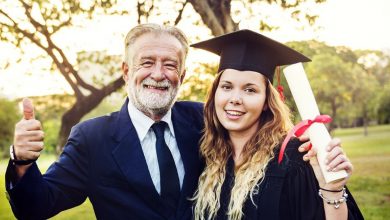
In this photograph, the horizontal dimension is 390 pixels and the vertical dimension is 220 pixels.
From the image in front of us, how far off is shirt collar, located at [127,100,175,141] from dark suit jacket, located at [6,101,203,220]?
52 mm

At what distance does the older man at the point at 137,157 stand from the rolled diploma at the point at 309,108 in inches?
36.4

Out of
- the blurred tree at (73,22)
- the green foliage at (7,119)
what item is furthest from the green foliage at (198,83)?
the green foliage at (7,119)

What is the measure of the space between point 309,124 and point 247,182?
1.85 feet

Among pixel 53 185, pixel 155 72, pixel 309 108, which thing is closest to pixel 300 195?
pixel 309 108

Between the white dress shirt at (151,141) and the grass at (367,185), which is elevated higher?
the white dress shirt at (151,141)

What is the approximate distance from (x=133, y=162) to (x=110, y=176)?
6.5 inches

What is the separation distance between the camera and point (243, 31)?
2.87 meters

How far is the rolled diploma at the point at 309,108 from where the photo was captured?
85.6 inches

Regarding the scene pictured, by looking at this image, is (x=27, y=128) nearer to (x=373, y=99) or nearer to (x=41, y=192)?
(x=41, y=192)

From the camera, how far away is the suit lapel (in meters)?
2.77

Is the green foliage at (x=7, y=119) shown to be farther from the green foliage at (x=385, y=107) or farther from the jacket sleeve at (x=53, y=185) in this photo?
the green foliage at (x=385, y=107)

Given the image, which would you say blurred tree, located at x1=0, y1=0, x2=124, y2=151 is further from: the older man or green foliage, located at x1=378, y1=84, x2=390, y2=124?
green foliage, located at x1=378, y1=84, x2=390, y2=124

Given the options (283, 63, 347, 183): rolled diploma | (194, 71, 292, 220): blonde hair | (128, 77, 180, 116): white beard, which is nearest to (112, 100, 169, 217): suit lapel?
(128, 77, 180, 116): white beard

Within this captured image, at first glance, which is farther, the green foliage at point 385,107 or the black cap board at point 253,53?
the green foliage at point 385,107
